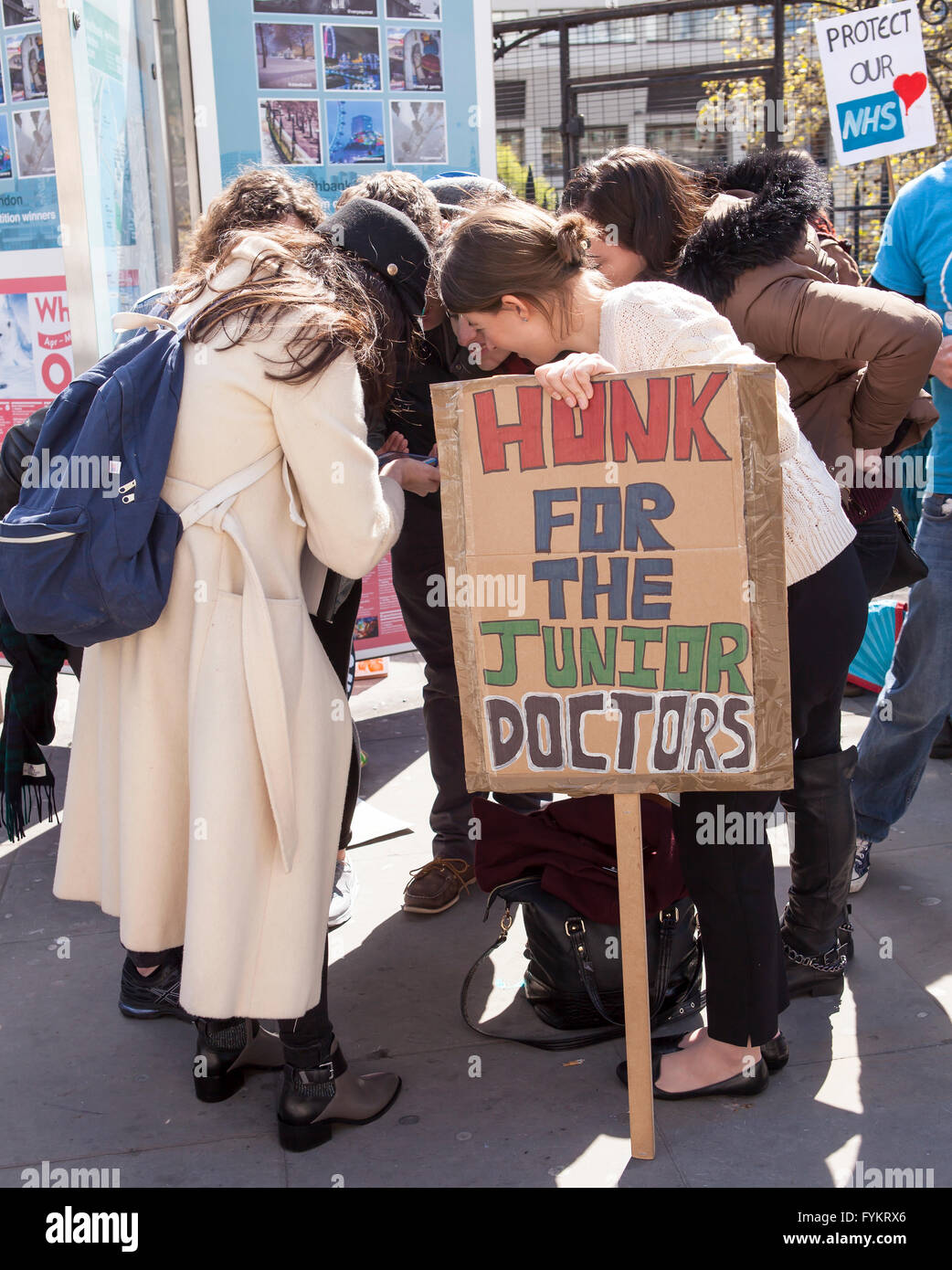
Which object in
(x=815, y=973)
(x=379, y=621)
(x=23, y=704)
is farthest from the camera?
(x=379, y=621)

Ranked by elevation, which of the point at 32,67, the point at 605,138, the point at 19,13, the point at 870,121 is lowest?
the point at 870,121

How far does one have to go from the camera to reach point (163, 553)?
2201 millimetres

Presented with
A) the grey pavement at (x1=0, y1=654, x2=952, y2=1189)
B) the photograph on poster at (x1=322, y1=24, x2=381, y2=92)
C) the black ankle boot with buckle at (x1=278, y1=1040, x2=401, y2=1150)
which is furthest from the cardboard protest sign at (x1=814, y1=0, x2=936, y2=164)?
the black ankle boot with buckle at (x1=278, y1=1040, x2=401, y2=1150)

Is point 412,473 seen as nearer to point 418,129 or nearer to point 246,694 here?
point 246,694

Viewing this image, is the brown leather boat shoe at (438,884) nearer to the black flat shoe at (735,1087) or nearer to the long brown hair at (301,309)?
the black flat shoe at (735,1087)

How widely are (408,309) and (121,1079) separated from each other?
181 centimetres

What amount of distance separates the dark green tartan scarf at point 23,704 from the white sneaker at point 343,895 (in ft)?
2.73

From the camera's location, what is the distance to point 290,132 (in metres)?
4.44

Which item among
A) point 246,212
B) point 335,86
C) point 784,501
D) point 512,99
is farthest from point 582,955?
point 512,99

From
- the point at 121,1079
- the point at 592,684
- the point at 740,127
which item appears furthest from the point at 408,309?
the point at 740,127

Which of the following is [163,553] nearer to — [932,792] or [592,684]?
[592,684]

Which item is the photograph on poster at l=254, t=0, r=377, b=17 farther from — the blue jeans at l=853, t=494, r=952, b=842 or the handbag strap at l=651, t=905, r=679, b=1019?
the handbag strap at l=651, t=905, r=679, b=1019

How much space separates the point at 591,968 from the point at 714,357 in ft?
4.50

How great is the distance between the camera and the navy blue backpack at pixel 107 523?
215 centimetres
